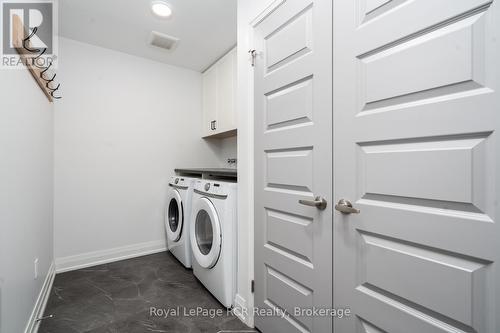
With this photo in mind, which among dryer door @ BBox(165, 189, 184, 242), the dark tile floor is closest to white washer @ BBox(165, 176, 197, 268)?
dryer door @ BBox(165, 189, 184, 242)

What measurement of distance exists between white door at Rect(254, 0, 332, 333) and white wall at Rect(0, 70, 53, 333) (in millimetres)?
1267

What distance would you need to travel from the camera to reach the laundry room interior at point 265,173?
0.70m

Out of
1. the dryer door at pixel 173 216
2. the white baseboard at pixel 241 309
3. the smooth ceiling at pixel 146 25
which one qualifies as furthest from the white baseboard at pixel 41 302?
the smooth ceiling at pixel 146 25

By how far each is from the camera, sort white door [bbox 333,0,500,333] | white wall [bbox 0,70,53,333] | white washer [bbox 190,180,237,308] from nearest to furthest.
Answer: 1. white door [bbox 333,0,500,333]
2. white wall [bbox 0,70,53,333]
3. white washer [bbox 190,180,237,308]

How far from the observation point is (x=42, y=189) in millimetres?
1731

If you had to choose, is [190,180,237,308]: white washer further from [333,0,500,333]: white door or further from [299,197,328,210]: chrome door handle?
[333,0,500,333]: white door

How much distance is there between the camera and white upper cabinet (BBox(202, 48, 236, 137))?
2.56 metres

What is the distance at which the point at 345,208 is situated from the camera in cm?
94

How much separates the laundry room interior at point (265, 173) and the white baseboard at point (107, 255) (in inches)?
0.8

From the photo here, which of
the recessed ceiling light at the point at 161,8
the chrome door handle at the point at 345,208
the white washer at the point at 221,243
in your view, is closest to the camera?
the chrome door handle at the point at 345,208

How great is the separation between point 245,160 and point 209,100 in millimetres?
1793

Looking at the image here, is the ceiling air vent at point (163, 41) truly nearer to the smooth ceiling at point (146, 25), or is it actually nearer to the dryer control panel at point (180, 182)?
the smooth ceiling at point (146, 25)

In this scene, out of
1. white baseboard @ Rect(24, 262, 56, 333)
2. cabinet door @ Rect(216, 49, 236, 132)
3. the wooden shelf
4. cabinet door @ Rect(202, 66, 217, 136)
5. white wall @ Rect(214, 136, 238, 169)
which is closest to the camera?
the wooden shelf

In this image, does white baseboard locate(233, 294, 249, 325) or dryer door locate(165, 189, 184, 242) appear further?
dryer door locate(165, 189, 184, 242)
